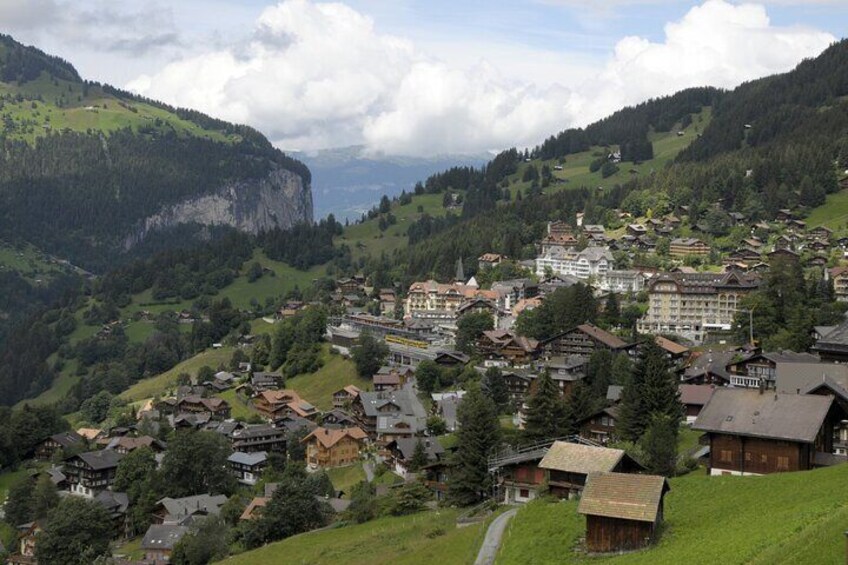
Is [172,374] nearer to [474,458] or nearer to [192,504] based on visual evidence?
[192,504]

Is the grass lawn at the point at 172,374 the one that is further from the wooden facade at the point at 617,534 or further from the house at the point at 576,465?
the wooden facade at the point at 617,534

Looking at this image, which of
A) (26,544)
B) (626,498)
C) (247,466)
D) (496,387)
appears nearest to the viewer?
(626,498)

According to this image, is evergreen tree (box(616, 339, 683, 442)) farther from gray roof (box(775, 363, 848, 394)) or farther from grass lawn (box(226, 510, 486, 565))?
grass lawn (box(226, 510, 486, 565))

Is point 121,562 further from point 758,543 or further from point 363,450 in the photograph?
point 758,543

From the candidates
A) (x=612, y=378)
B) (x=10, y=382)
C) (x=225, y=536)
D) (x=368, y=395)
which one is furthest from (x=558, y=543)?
(x=10, y=382)

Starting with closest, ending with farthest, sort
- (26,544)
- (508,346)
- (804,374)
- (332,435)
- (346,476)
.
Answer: (804,374), (26,544), (346,476), (332,435), (508,346)

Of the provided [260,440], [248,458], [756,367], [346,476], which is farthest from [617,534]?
[260,440]

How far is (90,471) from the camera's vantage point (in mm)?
83438

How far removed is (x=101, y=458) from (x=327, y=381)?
93.0 feet

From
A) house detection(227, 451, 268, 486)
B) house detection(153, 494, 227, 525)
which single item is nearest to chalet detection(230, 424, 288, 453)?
house detection(227, 451, 268, 486)

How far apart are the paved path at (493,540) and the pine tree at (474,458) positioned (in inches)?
287

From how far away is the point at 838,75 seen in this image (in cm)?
19238

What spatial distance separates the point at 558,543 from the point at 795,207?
119 m

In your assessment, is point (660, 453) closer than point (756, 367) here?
Yes
